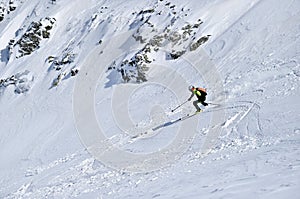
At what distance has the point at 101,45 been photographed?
31.7 metres

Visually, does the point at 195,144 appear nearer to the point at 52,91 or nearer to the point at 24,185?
the point at 24,185

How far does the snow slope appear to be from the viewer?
412 inches

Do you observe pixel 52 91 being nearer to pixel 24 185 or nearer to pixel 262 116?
pixel 24 185

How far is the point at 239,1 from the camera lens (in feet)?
87.6

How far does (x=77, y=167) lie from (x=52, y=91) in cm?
1663

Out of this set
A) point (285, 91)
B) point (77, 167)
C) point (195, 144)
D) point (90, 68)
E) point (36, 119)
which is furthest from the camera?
point (90, 68)

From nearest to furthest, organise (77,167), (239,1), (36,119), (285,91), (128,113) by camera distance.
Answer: (285,91) → (77,167) → (128,113) → (239,1) → (36,119)

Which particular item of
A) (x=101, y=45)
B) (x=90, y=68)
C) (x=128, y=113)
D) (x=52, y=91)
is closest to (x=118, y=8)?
(x=101, y=45)

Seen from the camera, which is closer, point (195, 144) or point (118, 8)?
point (195, 144)

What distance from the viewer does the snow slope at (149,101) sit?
1046 cm

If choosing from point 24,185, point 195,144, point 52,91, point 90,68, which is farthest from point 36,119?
point 195,144

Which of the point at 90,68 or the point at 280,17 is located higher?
the point at 90,68

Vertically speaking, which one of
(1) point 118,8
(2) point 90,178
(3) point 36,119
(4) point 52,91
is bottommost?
(2) point 90,178

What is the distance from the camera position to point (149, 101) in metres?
22.3
